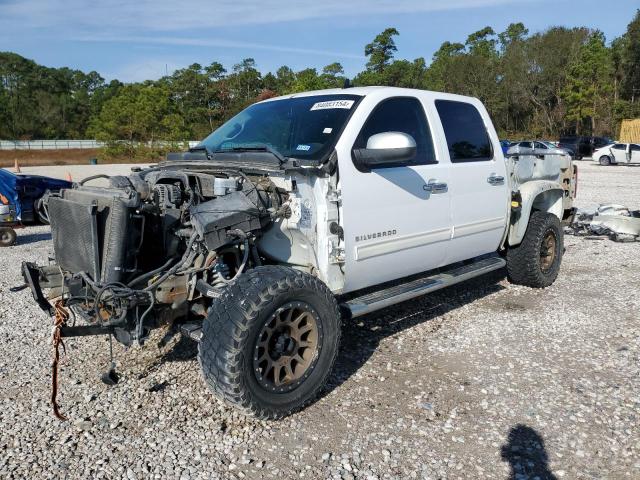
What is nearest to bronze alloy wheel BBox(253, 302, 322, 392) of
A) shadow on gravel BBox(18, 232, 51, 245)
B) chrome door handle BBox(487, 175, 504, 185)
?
chrome door handle BBox(487, 175, 504, 185)

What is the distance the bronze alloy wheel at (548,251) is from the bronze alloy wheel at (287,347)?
12.4 ft

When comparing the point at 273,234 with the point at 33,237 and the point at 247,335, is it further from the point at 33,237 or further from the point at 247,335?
the point at 33,237

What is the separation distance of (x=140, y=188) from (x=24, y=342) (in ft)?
7.61

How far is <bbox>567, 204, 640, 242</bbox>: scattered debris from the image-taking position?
9.45m

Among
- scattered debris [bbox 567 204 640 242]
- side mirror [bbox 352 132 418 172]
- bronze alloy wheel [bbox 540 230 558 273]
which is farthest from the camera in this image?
scattered debris [bbox 567 204 640 242]

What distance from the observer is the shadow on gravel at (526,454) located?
299 cm

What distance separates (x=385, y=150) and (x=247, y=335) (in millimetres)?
1594

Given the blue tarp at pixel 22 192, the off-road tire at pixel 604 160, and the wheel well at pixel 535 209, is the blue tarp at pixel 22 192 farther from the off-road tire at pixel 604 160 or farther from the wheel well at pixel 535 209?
the off-road tire at pixel 604 160

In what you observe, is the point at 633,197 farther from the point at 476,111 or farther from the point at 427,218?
the point at 427,218

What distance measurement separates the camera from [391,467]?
3055 mm

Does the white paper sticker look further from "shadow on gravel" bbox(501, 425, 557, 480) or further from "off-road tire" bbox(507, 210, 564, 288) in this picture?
"off-road tire" bbox(507, 210, 564, 288)

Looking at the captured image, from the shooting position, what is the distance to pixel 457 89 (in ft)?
191

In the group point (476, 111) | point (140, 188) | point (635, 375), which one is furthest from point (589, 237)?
point (140, 188)

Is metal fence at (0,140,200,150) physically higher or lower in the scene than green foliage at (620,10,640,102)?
lower
